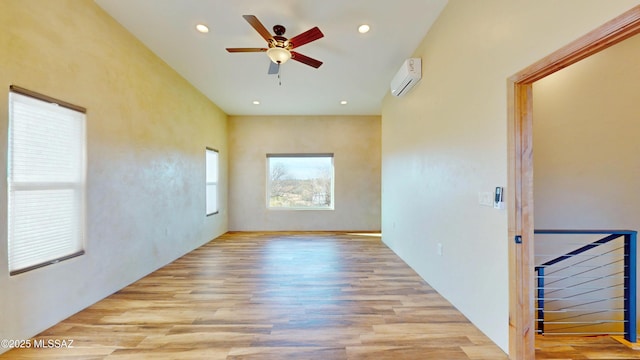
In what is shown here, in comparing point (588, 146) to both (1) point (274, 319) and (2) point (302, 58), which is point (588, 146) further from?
(1) point (274, 319)

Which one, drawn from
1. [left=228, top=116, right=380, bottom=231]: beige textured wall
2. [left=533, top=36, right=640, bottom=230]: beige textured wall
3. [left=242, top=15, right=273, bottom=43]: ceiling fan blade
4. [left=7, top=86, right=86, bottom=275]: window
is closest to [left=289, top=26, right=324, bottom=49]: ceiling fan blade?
[left=242, top=15, right=273, bottom=43]: ceiling fan blade

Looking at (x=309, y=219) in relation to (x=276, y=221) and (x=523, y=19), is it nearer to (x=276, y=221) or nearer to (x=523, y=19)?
(x=276, y=221)

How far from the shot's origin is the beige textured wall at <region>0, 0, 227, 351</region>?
6.40ft

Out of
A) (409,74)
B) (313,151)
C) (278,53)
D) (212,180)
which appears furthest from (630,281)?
(212,180)

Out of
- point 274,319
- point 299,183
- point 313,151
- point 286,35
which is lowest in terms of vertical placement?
point 274,319

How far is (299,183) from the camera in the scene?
6805mm

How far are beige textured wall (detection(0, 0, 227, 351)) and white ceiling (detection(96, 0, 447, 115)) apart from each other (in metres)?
0.35

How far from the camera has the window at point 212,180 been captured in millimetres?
5680

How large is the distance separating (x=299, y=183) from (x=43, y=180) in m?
Result: 4.95

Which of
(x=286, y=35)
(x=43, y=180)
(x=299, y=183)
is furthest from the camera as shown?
(x=299, y=183)

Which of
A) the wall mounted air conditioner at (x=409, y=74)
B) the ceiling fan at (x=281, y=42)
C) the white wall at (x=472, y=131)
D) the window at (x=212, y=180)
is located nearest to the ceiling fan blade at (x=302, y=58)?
the ceiling fan at (x=281, y=42)

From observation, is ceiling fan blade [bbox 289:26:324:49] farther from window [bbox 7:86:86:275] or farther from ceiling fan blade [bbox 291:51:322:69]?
window [bbox 7:86:86:275]

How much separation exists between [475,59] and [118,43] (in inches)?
143

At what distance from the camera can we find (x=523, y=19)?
168 centimetres
